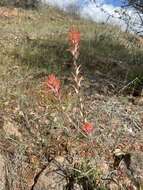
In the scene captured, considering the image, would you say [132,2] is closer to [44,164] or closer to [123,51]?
[123,51]

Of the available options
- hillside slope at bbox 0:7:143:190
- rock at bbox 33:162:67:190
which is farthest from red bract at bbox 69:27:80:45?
rock at bbox 33:162:67:190

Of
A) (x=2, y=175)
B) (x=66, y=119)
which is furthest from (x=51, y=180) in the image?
(x=66, y=119)

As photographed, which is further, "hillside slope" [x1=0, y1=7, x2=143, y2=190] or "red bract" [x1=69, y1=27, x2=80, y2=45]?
"hillside slope" [x1=0, y1=7, x2=143, y2=190]

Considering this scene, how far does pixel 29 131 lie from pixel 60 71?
2.22m

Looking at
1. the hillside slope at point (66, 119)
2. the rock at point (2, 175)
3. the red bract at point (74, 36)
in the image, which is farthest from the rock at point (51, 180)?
the red bract at point (74, 36)

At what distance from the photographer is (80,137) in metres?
5.68

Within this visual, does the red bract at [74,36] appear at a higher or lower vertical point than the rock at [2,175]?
higher

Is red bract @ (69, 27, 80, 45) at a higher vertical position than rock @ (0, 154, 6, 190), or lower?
higher

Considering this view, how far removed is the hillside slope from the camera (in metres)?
5.00

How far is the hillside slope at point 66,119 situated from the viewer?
4996 mm

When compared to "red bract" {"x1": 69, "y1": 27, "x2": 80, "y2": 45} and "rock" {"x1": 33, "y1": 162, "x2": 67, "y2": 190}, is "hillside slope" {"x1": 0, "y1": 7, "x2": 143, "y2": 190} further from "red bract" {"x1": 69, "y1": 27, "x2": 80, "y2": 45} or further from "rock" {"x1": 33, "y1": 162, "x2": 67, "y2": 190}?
"red bract" {"x1": 69, "y1": 27, "x2": 80, "y2": 45}

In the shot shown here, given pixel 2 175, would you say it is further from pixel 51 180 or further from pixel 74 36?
pixel 74 36

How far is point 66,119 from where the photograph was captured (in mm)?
6051

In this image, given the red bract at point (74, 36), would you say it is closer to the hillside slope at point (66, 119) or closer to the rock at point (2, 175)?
the hillside slope at point (66, 119)
